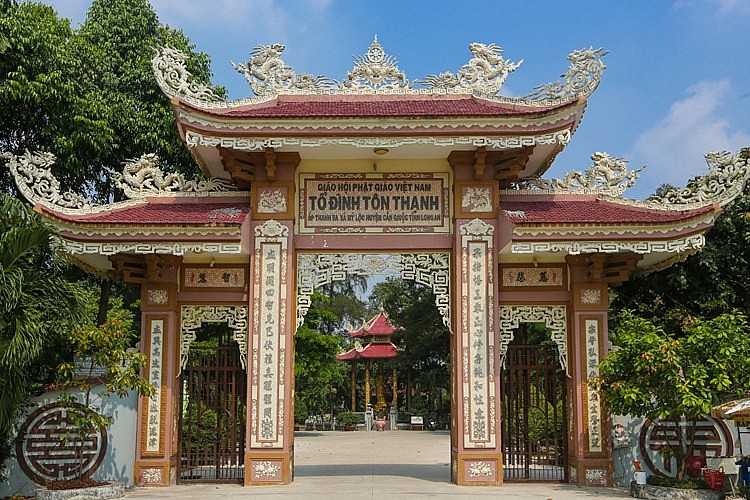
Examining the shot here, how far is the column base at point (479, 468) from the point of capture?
912cm

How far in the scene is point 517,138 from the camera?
927cm

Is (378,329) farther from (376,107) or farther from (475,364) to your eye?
(475,364)

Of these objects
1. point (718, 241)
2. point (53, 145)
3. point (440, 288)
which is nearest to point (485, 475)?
point (440, 288)

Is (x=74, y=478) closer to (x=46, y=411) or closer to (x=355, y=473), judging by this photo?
(x=46, y=411)

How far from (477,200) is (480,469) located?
10.5ft

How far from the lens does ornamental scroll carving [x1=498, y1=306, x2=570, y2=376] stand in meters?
9.76

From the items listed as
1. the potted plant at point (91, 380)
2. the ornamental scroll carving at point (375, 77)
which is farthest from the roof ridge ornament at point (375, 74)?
the potted plant at point (91, 380)

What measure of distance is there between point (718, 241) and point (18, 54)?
11.3m

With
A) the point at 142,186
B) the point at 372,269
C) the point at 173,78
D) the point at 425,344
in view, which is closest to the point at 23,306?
the point at 142,186

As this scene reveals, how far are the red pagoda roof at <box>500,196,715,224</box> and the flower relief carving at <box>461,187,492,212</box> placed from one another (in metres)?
0.24

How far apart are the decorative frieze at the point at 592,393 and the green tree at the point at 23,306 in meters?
5.97

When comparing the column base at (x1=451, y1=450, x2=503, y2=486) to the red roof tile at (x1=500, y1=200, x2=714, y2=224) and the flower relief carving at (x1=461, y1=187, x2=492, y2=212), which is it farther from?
the flower relief carving at (x1=461, y1=187, x2=492, y2=212)

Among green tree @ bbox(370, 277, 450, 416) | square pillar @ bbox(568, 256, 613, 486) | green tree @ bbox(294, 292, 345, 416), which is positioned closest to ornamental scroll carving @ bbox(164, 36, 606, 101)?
square pillar @ bbox(568, 256, 613, 486)

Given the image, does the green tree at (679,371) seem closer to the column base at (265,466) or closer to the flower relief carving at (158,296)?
the column base at (265,466)
